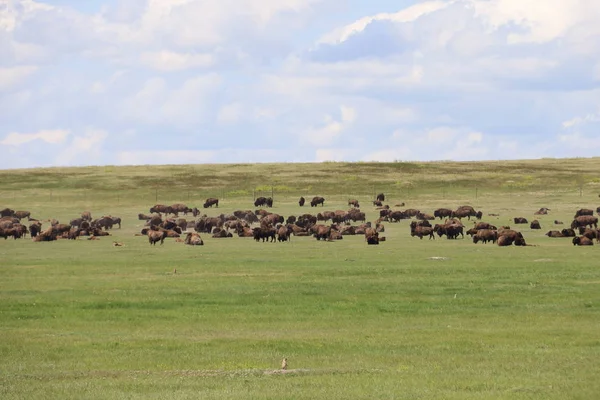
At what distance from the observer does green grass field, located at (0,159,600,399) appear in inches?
736

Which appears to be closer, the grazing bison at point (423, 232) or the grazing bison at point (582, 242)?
the grazing bison at point (582, 242)

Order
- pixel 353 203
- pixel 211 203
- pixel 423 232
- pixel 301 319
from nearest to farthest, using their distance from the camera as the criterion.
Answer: pixel 301 319 < pixel 423 232 < pixel 353 203 < pixel 211 203

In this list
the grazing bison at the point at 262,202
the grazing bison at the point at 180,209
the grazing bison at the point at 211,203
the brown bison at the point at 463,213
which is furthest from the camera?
the grazing bison at the point at 262,202

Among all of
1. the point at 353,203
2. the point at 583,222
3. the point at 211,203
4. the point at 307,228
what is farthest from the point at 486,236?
the point at 211,203

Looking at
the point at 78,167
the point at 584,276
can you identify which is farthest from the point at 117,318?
the point at 78,167

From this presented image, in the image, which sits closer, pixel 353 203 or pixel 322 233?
pixel 322 233

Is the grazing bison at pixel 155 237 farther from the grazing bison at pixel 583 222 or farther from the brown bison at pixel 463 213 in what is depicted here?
the grazing bison at pixel 583 222

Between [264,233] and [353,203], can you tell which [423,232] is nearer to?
[264,233]

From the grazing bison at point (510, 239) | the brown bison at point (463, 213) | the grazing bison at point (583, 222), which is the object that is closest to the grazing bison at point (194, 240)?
the grazing bison at point (510, 239)

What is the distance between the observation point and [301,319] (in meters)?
28.2

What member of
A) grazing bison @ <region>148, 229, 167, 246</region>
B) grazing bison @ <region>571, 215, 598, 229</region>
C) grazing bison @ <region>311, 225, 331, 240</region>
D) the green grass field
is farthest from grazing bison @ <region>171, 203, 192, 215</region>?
grazing bison @ <region>571, 215, 598, 229</region>

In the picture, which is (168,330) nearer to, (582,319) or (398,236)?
(582,319)

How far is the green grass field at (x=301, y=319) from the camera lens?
736 inches

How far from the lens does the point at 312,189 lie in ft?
332
